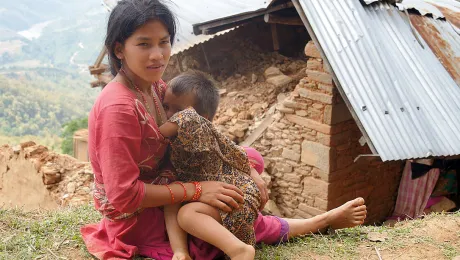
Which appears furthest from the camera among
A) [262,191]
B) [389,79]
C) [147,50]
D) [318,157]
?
[318,157]

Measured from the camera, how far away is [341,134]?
5605 millimetres

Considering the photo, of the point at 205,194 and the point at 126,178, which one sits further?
the point at 205,194

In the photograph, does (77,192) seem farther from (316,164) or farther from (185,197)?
(185,197)

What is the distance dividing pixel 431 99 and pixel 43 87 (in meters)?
34.0

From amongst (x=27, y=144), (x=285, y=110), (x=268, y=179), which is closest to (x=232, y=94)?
(x=285, y=110)

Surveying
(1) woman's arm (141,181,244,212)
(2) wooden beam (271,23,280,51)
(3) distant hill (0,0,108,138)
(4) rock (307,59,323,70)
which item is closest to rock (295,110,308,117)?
(4) rock (307,59,323,70)

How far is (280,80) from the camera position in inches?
270

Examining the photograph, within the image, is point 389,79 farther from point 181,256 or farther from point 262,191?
point 181,256

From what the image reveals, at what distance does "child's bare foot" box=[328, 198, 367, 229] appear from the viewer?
10.1 feet

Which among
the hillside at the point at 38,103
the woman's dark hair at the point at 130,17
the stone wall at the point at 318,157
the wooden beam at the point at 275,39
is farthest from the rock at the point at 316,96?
the hillside at the point at 38,103

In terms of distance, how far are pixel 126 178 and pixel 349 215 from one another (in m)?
1.65

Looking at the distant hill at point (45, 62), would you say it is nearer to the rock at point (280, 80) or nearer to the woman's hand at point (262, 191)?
the rock at point (280, 80)

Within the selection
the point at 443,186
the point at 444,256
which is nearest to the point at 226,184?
the point at 444,256

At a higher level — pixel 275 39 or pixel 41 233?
pixel 275 39
